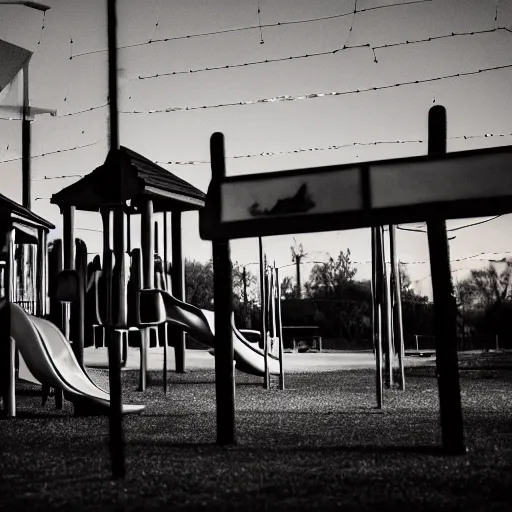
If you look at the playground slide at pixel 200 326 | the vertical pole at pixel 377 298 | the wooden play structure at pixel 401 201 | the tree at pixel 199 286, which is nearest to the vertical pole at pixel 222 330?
the wooden play structure at pixel 401 201

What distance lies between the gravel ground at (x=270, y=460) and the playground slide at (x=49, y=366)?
0.39 m

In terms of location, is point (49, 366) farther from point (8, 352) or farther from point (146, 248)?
point (146, 248)

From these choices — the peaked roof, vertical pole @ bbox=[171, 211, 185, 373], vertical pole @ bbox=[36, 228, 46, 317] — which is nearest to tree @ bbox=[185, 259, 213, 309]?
the peaked roof

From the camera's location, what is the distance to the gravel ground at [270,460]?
4641mm

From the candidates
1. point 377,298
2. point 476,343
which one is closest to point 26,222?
point 377,298

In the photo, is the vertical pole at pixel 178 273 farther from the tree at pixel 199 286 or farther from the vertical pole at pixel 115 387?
the tree at pixel 199 286

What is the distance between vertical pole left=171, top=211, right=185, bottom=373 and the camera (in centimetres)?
2023

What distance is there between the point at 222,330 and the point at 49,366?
4685mm

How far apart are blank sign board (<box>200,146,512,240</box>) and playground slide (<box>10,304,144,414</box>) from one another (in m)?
4.68

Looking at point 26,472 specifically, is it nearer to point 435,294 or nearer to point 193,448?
point 193,448

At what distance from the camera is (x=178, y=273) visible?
2086 cm

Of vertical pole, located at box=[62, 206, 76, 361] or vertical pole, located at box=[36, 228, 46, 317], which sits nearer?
vertical pole, located at box=[62, 206, 76, 361]

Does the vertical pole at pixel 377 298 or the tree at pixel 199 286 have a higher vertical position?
the tree at pixel 199 286

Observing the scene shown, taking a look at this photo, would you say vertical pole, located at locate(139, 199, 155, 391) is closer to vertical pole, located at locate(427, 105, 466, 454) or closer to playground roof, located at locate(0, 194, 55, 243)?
playground roof, located at locate(0, 194, 55, 243)
